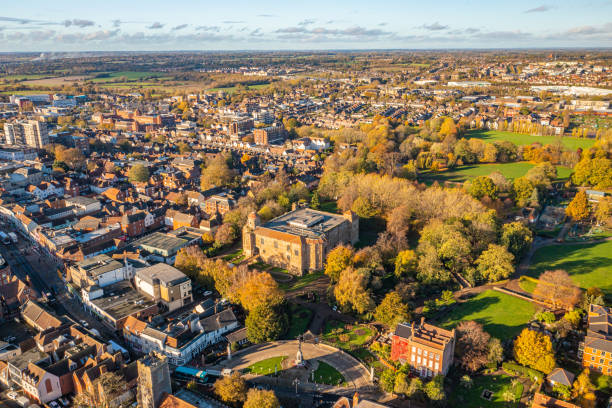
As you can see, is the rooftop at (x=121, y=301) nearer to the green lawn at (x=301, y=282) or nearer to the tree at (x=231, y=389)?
the green lawn at (x=301, y=282)

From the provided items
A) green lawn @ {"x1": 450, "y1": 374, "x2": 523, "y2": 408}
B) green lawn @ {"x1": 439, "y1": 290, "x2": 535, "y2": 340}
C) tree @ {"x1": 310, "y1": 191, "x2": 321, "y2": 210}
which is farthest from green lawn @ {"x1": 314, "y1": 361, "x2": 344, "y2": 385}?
tree @ {"x1": 310, "y1": 191, "x2": 321, "y2": 210}

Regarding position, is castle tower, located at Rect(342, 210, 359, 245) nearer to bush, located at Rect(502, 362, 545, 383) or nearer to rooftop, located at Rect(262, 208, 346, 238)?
rooftop, located at Rect(262, 208, 346, 238)

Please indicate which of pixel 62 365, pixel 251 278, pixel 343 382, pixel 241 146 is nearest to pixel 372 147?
pixel 241 146

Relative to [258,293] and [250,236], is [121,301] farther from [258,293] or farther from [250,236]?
[250,236]

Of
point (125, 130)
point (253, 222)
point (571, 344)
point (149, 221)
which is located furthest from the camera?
point (125, 130)

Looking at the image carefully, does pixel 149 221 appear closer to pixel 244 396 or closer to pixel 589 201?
pixel 244 396
